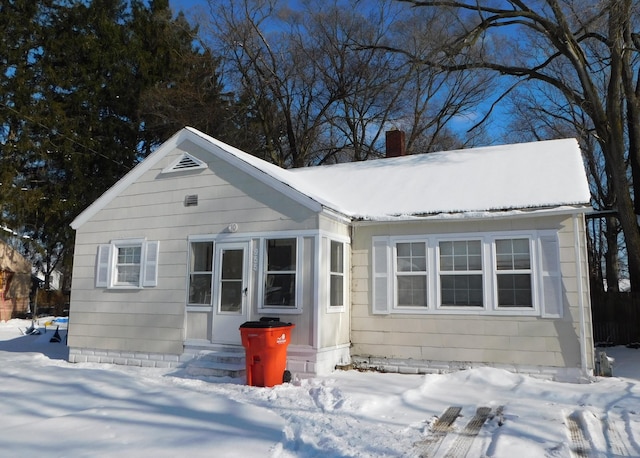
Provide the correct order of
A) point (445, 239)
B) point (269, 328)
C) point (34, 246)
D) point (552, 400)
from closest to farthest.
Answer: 1. point (552, 400)
2. point (269, 328)
3. point (445, 239)
4. point (34, 246)

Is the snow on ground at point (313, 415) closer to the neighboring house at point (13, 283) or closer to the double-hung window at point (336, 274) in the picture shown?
the double-hung window at point (336, 274)

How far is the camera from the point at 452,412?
635cm

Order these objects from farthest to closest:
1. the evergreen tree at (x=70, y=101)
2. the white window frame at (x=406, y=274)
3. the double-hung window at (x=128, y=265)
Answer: the evergreen tree at (x=70, y=101) < the double-hung window at (x=128, y=265) < the white window frame at (x=406, y=274)

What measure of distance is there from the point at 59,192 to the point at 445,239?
18404 millimetres

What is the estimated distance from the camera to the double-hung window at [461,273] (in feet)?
29.4

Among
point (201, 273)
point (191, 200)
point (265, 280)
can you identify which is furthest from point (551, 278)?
point (191, 200)

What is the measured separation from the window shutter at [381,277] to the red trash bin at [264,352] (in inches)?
87.6

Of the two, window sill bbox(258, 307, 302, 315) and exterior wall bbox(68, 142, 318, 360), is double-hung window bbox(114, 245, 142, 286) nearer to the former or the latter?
exterior wall bbox(68, 142, 318, 360)

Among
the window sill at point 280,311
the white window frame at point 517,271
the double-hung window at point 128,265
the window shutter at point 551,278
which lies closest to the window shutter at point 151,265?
the double-hung window at point 128,265

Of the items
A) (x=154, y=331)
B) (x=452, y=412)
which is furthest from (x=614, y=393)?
(x=154, y=331)

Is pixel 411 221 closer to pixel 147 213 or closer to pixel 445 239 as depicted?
pixel 445 239

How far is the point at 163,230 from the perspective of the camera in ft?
33.1

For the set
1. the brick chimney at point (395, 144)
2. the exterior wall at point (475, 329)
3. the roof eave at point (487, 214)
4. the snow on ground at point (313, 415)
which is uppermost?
the brick chimney at point (395, 144)

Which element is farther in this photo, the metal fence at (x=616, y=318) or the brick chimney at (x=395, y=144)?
the brick chimney at (x=395, y=144)
